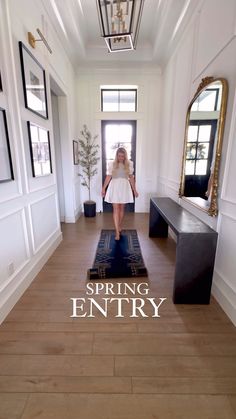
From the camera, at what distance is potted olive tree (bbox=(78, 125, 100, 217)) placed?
4.70m

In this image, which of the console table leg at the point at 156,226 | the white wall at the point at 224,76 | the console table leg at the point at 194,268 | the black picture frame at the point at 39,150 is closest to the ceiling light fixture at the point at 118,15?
the white wall at the point at 224,76

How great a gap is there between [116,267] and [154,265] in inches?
20.8

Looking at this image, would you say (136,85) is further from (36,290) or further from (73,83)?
(36,290)

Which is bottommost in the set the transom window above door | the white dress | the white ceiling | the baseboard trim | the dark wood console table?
the baseboard trim

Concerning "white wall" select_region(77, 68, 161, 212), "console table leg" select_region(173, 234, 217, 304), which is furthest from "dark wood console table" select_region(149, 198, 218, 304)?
"white wall" select_region(77, 68, 161, 212)

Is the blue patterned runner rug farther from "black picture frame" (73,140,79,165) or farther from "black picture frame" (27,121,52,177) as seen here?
"black picture frame" (73,140,79,165)

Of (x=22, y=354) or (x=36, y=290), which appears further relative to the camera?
(x=36, y=290)

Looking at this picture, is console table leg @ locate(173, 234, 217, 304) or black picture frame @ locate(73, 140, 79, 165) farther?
black picture frame @ locate(73, 140, 79, 165)

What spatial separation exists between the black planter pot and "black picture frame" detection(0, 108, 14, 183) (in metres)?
2.95

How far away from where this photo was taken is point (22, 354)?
139 cm

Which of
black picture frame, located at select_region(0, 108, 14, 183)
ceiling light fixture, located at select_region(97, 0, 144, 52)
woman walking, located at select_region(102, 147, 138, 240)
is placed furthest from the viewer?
woman walking, located at select_region(102, 147, 138, 240)

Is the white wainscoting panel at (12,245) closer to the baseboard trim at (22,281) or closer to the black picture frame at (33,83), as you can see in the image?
the baseboard trim at (22,281)

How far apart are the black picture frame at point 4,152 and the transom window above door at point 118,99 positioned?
3515mm

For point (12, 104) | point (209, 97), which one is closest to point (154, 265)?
point (209, 97)
